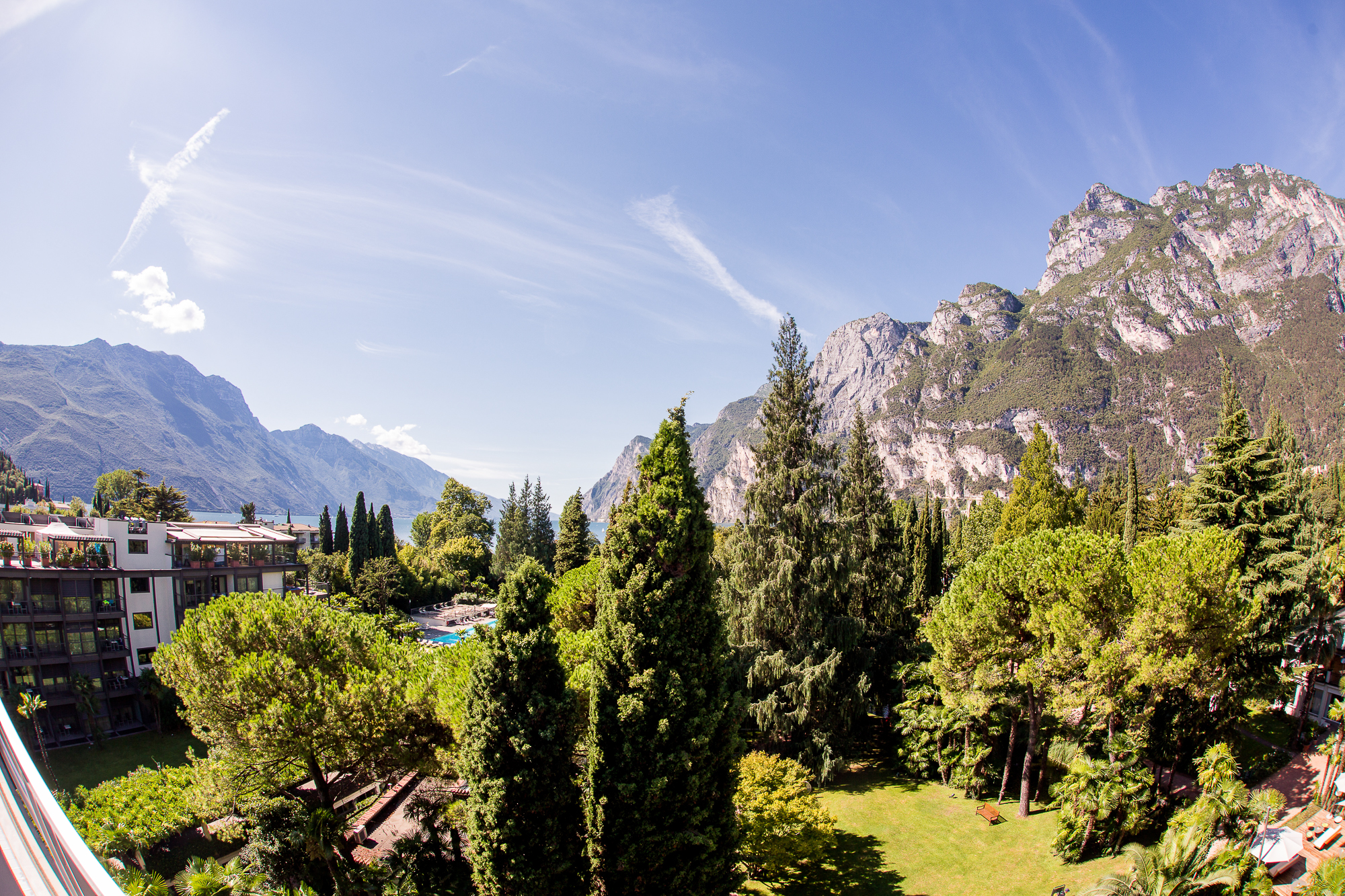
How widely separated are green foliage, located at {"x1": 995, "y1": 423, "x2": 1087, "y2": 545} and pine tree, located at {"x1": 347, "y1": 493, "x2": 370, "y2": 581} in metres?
46.1

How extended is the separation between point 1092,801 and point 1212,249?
256523 mm

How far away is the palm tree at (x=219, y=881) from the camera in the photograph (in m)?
10.2

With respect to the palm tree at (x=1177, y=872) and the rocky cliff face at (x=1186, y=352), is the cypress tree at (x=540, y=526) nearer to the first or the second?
the palm tree at (x=1177, y=872)

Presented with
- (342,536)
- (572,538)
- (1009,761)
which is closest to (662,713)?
(1009,761)

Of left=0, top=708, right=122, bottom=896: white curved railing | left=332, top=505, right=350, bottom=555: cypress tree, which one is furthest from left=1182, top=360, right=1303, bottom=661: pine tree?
left=332, top=505, right=350, bottom=555: cypress tree

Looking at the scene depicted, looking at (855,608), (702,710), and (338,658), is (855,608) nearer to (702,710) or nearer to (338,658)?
(702,710)

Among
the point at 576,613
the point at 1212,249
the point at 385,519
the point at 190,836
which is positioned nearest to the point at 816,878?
the point at 576,613

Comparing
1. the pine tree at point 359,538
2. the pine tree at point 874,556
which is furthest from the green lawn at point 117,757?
the pine tree at point 359,538

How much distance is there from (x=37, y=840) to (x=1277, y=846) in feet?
62.9

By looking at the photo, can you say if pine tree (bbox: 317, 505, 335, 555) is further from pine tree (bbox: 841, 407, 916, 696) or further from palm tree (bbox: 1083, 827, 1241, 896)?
palm tree (bbox: 1083, 827, 1241, 896)

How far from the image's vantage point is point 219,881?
1035 centimetres

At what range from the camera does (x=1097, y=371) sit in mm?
183375

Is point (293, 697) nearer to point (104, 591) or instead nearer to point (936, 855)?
point (104, 591)

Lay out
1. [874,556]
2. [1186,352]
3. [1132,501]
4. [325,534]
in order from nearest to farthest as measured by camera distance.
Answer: [874,556] → [1132,501] → [325,534] → [1186,352]
